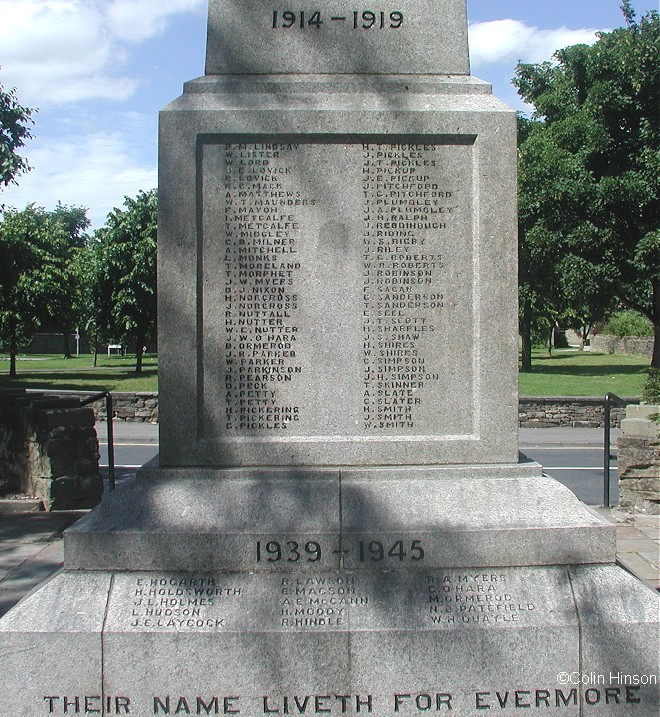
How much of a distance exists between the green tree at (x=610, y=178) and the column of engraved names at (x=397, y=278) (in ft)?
73.5

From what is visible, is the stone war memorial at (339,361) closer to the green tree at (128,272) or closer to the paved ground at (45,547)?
the paved ground at (45,547)

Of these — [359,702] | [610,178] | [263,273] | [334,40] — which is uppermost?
[610,178]

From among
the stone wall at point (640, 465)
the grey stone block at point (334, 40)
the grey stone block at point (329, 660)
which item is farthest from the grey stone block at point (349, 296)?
the stone wall at point (640, 465)

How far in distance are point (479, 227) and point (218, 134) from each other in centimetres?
143

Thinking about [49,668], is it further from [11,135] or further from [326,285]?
[11,135]

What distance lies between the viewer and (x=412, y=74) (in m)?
4.08

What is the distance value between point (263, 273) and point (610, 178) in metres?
23.9

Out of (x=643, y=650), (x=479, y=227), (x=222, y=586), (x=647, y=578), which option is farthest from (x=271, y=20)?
(x=647, y=578)

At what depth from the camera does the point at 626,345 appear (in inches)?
2255

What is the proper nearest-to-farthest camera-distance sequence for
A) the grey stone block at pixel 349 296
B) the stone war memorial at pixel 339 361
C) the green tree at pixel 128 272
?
1. the stone war memorial at pixel 339 361
2. the grey stone block at pixel 349 296
3. the green tree at pixel 128 272

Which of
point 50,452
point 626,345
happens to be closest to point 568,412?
point 50,452

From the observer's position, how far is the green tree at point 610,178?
25109mm

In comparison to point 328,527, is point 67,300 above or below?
above

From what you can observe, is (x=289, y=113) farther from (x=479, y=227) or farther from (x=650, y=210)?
(x=650, y=210)
